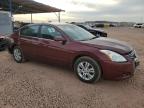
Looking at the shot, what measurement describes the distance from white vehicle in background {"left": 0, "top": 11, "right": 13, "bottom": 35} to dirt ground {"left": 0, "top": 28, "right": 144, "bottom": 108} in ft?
18.5

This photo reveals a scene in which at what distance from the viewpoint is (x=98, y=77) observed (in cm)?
557

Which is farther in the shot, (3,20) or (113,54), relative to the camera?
(3,20)

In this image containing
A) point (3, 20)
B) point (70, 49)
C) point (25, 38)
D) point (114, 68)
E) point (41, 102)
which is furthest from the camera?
point (3, 20)

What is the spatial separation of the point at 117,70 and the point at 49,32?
2505mm

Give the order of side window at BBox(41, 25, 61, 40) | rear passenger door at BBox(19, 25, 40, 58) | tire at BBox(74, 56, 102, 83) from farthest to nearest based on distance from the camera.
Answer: rear passenger door at BBox(19, 25, 40, 58)
side window at BBox(41, 25, 61, 40)
tire at BBox(74, 56, 102, 83)

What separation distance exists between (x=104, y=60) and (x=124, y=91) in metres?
0.87

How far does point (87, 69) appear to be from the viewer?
574 centimetres

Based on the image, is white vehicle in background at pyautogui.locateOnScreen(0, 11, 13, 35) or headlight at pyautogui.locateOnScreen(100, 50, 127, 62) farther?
white vehicle in background at pyautogui.locateOnScreen(0, 11, 13, 35)

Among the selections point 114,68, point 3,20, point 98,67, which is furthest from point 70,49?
point 3,20

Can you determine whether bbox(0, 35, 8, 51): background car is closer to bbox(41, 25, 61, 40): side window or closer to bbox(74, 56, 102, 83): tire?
bbox(41, 25, 61, 40): side window

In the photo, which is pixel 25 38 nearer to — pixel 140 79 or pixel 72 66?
pixel 72 66

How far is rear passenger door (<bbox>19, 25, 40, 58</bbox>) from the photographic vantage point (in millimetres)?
7145

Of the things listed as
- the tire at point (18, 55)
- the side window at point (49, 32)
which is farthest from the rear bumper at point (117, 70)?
the tire at point (18, 55)

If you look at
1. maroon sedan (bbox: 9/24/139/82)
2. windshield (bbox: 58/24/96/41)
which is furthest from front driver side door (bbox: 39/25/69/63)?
windshield (bbox: 58/24/96/41)
